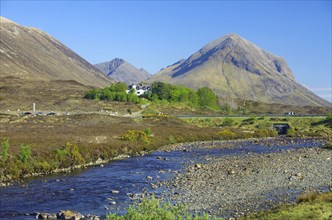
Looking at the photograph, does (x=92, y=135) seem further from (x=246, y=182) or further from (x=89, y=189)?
(x=246, y=182)

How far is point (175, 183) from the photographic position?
41156 mm

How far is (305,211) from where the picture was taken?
25781mm

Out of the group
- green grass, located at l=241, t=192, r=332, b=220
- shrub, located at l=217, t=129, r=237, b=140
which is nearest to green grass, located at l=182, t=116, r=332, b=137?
shrub, located at l=217, t=129, r=237, b=140

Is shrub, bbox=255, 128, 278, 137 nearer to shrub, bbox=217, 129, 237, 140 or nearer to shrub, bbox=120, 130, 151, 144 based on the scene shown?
shrub, bbox=217, 129, 237, 140

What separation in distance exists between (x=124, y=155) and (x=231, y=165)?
19348 millimetres

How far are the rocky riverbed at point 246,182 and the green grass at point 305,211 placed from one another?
225 cm

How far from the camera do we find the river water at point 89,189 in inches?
1262

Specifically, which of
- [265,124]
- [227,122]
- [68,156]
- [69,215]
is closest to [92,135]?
[68,156]

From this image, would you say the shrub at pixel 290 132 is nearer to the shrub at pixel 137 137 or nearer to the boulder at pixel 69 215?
the shrub at pixel 137 137

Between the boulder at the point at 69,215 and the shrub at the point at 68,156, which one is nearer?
the boulder at the point at 69,215

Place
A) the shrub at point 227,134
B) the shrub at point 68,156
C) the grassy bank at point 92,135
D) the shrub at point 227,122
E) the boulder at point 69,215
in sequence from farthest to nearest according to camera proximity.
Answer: the shrub at point 227,122 → the shrub at point 227,134 → the shrub at point 68,156 → the grassy bank at point 92,135 → the boulder at point 69,215

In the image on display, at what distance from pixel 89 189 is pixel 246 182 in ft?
51.3

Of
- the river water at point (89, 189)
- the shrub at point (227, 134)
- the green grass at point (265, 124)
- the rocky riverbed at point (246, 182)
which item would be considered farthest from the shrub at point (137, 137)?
the green grass at point (265, 124)

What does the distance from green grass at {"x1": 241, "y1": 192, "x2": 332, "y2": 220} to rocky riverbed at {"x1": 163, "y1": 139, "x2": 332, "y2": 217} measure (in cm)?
225
